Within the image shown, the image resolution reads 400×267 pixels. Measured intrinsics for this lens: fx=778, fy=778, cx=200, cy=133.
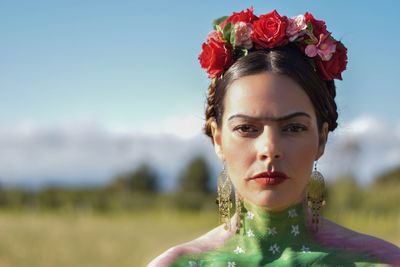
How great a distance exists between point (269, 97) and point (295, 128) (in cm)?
19

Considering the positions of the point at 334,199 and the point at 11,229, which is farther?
the point at 334,199

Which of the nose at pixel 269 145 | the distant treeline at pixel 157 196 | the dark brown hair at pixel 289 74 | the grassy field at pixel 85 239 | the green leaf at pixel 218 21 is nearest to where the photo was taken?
the nose at pixel 269 145

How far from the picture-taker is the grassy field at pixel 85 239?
1290 centimetres

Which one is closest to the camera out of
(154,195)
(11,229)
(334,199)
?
(11,229)

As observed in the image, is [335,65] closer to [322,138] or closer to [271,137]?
[322,138]

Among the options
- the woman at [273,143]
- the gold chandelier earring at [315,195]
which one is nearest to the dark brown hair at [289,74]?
the woman at [273,143]

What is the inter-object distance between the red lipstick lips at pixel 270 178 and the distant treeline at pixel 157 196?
1674cm

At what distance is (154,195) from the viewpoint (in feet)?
79.4

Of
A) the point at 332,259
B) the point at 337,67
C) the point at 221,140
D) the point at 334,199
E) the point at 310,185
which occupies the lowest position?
the point at 332,259

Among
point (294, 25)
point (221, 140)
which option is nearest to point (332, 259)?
point (221, 140)

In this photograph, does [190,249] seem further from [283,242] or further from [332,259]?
[332,259]

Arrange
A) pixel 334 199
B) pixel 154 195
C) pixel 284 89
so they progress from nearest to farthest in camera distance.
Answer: pixel 284 89
pixel 334 199
pixel 154 195

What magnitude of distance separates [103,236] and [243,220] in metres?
11.2

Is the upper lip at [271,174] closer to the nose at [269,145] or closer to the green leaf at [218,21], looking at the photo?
the nose at [269,145]
